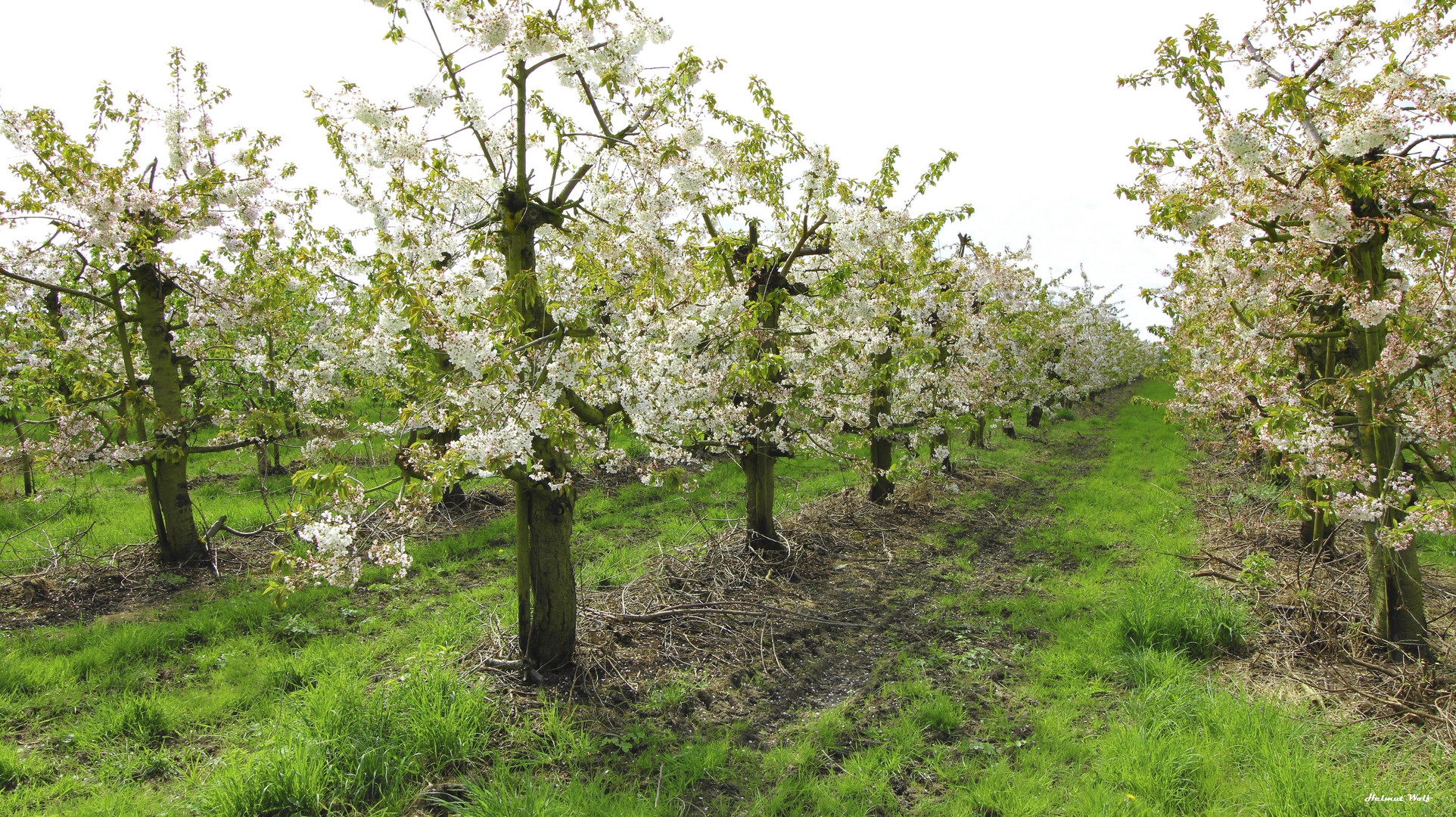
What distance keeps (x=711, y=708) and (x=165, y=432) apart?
22.0ft

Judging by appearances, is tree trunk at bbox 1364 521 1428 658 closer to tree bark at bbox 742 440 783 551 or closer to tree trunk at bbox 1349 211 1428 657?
tree trunk at bbox 1349 211 1428 657

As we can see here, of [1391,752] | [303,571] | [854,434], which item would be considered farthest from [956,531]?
[303,571]

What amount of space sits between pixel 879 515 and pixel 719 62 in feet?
22.8

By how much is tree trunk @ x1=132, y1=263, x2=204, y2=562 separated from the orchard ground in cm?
52

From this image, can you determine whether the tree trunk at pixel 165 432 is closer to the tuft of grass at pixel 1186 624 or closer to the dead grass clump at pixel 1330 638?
the tuft of grass at pixel 1186 624

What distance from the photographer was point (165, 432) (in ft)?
24.6

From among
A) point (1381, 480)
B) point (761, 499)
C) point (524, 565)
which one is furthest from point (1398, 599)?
point (524, 565)

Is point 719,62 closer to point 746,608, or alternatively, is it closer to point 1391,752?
point 746,608

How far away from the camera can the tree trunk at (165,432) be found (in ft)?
25.0

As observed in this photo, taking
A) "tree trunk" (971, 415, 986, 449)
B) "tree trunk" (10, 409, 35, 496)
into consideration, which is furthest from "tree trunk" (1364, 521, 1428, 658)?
"tree trunk" (10, 409, 35, 496)

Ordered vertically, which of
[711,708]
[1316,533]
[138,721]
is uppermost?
[1316,533]

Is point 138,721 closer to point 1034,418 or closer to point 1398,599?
point 1398,599

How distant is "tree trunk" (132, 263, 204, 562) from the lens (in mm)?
7621

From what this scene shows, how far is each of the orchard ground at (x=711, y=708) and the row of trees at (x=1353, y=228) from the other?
1.43m
